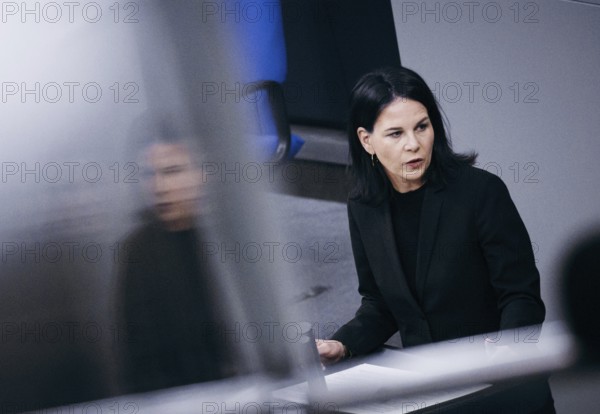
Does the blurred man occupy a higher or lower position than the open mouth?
lower

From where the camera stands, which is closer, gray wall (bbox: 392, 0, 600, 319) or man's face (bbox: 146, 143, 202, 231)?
man's face (bbox: 146, 143, 202, 231)

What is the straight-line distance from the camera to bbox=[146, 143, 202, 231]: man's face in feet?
3.48

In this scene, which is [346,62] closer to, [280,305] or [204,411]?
[280,305]

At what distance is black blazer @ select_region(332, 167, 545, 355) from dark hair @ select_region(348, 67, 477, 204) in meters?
0.04

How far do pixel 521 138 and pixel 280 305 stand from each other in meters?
0.83

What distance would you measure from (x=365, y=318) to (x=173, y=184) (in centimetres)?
55

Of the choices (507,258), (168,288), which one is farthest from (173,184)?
(507,258)

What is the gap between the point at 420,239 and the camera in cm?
145

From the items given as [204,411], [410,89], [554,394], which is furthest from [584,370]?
[204,411]

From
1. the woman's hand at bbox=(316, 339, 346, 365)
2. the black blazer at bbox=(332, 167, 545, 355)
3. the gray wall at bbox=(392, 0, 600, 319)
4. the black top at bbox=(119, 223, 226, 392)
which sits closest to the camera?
the black top at bbox=(119, 223, 226, 392)

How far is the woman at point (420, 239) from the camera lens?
4.71 feet

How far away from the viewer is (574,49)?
175 cm

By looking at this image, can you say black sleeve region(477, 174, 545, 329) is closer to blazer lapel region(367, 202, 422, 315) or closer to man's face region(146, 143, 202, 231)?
blazer lapel region(367, 202, 422, 315)

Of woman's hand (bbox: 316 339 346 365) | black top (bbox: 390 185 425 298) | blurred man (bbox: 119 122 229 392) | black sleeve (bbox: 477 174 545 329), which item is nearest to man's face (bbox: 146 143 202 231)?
blurred man (bbox: 119 122 229 392)
